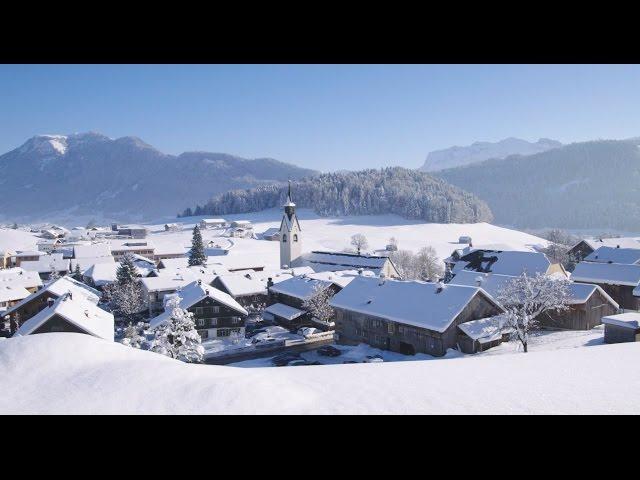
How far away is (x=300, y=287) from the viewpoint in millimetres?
33406

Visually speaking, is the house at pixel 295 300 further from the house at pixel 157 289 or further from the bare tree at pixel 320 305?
the house at pixel 157 289

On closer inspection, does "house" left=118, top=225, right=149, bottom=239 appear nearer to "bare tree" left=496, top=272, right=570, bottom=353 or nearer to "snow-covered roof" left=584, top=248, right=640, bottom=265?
"snow-covered roof" left=584, top=248, right=640, bottom=265

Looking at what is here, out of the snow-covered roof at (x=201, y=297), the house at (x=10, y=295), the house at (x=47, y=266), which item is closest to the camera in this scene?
the snow-covered roof at (x=201, y=297)

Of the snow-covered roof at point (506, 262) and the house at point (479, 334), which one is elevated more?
the snow-covered roof at point (506, 262)

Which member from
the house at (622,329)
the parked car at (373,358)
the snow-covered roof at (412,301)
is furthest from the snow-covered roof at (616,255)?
the parked car at (373,358)

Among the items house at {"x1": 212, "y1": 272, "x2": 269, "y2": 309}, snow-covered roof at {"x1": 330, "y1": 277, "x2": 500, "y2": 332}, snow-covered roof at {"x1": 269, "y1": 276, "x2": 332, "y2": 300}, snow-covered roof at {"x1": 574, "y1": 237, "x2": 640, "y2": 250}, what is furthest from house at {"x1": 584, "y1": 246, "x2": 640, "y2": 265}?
house at {"x1": 212, "y1": 272, "x2": 269, "y2": 309}

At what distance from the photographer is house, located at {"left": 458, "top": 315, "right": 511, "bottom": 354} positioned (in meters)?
21.1

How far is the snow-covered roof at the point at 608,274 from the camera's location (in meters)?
31.4

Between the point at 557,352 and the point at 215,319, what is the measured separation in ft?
83.6

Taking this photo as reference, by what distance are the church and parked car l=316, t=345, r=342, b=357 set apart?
20669 millimetres

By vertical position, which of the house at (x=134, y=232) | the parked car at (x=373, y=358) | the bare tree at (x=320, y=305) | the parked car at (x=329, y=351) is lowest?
the parked car at (x=329, y=351)

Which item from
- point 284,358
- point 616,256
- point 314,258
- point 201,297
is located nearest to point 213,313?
point 201,297

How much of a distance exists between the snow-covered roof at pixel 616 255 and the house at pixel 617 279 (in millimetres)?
9523
